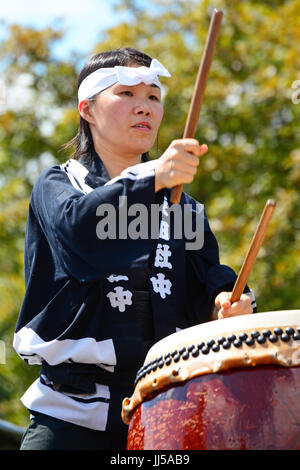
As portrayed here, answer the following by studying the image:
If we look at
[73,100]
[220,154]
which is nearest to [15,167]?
[73,100]

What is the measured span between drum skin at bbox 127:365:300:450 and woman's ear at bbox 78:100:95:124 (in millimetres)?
1019

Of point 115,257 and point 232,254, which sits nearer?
point 115,257

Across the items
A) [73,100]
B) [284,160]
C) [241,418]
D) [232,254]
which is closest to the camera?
[241,418]

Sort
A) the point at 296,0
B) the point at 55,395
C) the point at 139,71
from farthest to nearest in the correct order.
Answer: the point at 296,0 < the point at 139,71 < the point at 55,395

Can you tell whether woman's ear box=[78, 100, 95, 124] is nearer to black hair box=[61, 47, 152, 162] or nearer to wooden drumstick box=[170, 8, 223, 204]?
black hair box=[61, 47, 152, 162]

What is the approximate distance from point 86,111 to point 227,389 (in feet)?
3.72

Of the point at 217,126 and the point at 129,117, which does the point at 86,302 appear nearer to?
the point at 129,117

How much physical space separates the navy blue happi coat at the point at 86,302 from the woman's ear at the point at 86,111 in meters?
0.25

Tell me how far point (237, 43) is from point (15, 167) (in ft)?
9.46

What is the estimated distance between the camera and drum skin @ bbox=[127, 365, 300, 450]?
1.61 meters

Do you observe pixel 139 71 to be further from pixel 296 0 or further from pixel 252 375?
pixel 296 0

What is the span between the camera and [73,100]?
876cm

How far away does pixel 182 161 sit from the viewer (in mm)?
1784

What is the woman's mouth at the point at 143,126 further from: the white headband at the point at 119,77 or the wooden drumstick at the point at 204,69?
the wooden drumstick at the point at 204,69
